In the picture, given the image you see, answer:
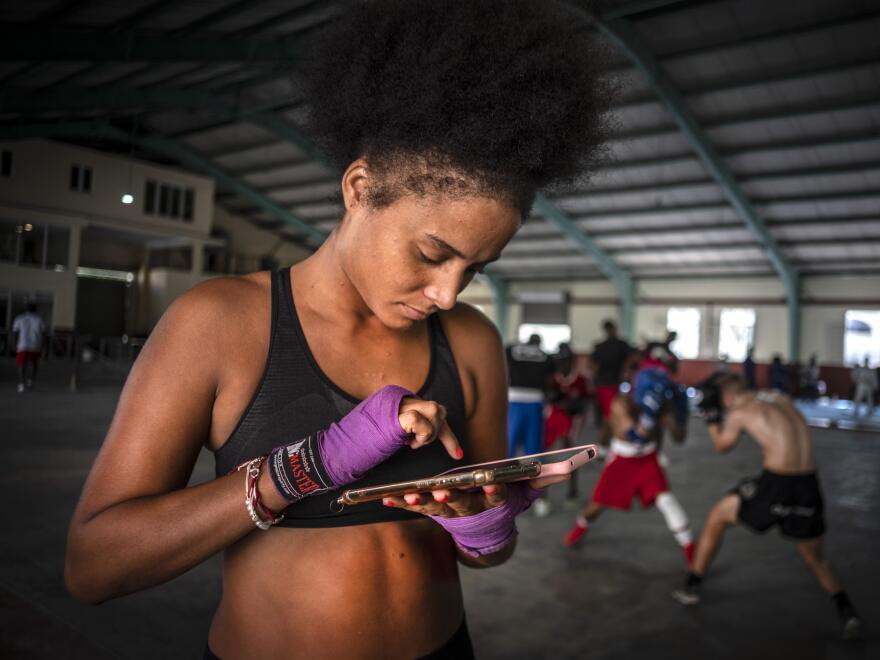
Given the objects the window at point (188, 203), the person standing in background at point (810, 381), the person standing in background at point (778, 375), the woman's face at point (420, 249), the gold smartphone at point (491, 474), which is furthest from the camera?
the person standing in background at point (810, 381)

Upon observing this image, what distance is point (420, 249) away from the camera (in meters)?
1.04

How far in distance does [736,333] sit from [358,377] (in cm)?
2045

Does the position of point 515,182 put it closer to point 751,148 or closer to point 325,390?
point 325,390

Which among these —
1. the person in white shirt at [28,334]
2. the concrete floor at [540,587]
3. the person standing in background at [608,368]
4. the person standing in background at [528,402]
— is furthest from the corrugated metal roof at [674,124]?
the person standing in background at [608,368]

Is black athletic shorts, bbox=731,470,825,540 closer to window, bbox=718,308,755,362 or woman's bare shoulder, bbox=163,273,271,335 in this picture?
woman's bare shoulder, bbox=163,273,271,335

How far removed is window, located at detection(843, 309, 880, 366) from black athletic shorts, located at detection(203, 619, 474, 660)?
1987 centimetres

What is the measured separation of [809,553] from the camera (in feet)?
11.7

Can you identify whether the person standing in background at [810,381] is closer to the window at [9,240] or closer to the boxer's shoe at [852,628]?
the boxer's shoe at [852,628]

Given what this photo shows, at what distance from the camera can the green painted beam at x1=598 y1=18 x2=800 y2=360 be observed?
11.0 m

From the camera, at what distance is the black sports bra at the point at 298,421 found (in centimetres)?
106

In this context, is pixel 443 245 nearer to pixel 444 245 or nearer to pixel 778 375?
pixel 444 245

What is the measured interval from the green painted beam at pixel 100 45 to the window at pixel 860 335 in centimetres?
1987

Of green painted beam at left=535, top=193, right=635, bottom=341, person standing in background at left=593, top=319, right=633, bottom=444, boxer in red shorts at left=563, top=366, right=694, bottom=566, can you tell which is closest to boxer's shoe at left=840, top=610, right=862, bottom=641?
boxer in red shorts at left=563, top=366, right=694, bottom=566

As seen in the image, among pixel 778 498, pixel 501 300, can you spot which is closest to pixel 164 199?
pixel 778 498
